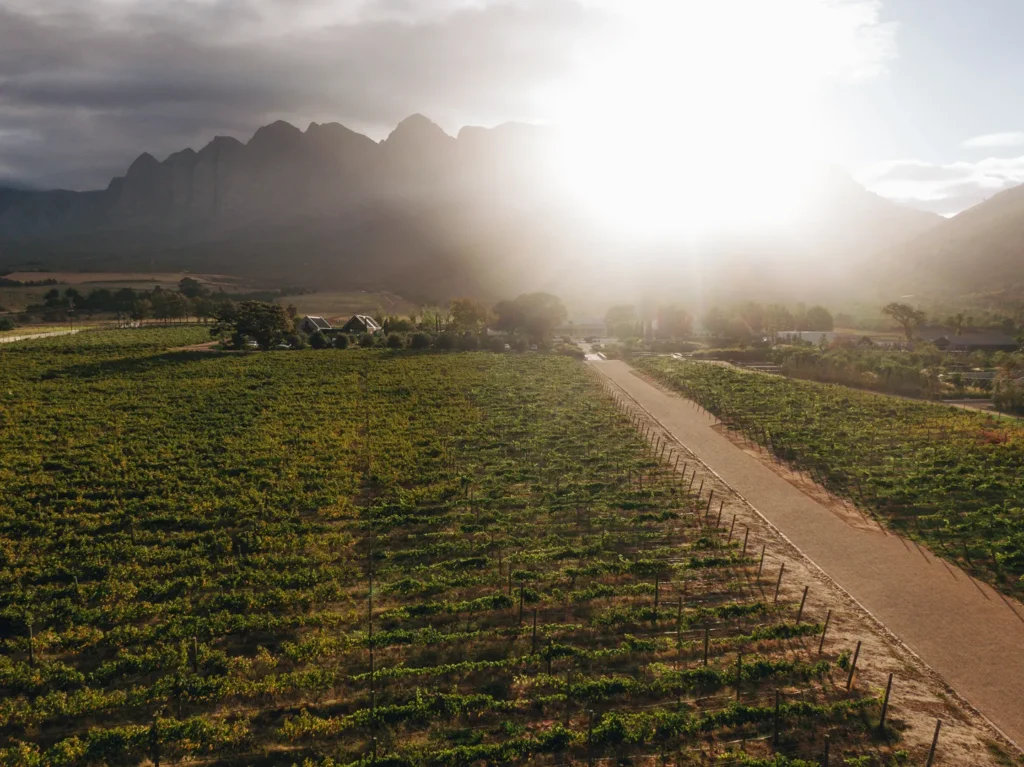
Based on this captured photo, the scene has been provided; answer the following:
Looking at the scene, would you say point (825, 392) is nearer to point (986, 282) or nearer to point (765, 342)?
point (765, 342)

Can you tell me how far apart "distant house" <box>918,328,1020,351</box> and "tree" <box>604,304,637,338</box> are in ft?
180

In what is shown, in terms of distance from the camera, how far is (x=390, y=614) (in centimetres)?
1605

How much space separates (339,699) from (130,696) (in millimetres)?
4824

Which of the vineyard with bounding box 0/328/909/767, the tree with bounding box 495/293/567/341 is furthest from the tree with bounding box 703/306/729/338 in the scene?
the vineyard with bounding box 0/328/909/767

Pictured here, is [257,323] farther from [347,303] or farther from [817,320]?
[817,320]

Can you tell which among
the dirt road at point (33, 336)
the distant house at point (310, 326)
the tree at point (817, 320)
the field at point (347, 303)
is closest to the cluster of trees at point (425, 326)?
the distant house at point (310, 326)

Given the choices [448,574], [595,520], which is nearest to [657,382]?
[595,520]

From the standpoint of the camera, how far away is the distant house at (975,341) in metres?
91.8

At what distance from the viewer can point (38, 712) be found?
482 inches

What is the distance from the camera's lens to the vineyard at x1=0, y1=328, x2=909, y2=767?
12.0m

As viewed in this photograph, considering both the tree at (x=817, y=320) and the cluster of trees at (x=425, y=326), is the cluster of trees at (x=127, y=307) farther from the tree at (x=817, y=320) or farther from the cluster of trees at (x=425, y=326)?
the tree at (x=817, y=320)

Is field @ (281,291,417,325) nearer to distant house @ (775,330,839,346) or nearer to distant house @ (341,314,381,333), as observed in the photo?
distant house @ (341,314,381,333)

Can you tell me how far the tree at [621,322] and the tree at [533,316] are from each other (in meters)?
29.1

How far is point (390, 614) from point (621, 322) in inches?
4851
